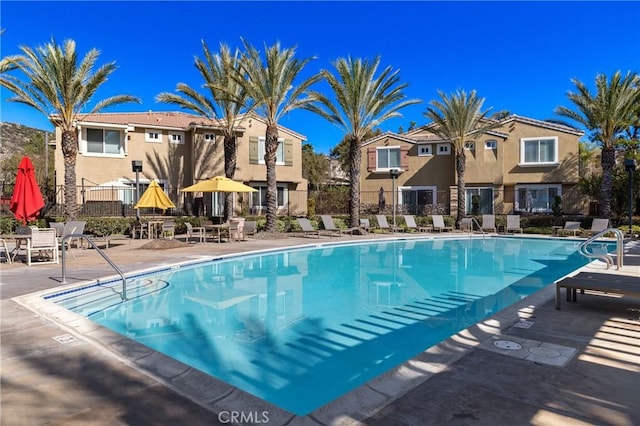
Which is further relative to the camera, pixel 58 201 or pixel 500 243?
pixel 58 201

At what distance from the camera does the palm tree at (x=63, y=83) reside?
679 inches

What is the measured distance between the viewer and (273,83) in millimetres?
19969

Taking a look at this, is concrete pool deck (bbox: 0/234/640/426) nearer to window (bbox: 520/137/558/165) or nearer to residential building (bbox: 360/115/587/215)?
residential building (bbox: 360/115/587/215)

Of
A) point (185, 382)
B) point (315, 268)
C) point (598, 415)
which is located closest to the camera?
point (598, 415)

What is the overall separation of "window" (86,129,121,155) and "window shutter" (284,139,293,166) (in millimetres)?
10294

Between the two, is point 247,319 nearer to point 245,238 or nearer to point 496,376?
point 496,376

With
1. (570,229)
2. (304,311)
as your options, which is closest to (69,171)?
(304,311)

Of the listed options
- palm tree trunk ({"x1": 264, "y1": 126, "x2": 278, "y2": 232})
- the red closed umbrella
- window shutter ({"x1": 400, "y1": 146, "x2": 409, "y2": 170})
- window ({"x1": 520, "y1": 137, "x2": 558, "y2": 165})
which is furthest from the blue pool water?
window shutter ({"x1": 400, "y1": 146, "x2": 409, "y2": 170})

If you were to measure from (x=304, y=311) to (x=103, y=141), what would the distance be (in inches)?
850

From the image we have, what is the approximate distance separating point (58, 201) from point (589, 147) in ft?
136

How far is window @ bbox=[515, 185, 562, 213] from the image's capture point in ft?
95.6

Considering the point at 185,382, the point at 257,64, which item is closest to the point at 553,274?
the point at 185,382

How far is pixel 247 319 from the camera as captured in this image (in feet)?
24.0

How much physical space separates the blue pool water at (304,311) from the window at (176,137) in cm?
1532
